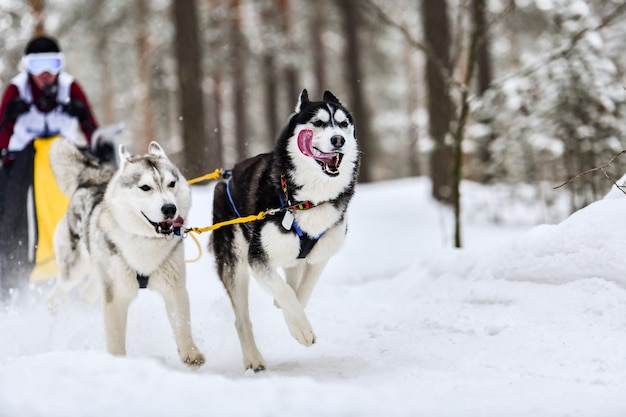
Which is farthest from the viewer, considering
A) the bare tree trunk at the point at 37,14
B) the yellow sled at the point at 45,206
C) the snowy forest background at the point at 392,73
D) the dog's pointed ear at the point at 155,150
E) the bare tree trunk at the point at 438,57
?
the bare tree trunk at the point at 37,14

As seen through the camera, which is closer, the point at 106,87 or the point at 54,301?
the point at 54,301

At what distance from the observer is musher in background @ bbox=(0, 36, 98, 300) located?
5926 mm

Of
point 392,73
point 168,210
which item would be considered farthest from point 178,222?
point 392,73

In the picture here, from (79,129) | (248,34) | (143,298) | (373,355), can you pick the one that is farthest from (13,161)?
(248,34)

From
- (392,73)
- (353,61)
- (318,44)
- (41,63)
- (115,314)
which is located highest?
(318,44)

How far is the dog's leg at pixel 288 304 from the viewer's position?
154 inches

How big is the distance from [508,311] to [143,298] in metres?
3.29

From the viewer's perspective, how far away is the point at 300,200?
4.04 meters

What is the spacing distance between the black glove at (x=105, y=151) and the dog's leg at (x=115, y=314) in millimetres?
2235

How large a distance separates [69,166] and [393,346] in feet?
10.1

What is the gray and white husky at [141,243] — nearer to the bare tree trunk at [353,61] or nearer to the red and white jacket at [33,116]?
the red and white jacket at [33,116]

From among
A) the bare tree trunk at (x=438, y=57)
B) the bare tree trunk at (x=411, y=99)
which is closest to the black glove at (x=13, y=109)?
the bare tree trunk at (x=438, y=57)

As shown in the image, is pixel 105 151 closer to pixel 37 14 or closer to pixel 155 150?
pixel 155 150

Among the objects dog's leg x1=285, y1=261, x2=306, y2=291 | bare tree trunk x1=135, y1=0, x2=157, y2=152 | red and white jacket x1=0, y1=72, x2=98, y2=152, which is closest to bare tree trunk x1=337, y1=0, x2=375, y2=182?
bare tree trunk x1=135, y1=0, x2=157, y2=152
